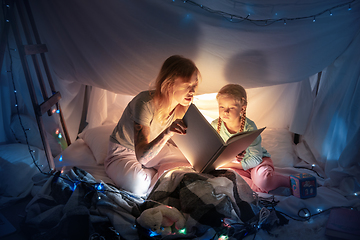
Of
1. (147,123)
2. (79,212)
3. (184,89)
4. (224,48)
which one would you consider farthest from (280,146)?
(79,212)

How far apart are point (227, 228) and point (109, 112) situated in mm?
1526

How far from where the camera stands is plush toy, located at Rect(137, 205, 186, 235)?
102 centimetres

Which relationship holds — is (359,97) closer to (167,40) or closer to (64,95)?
(167,40)

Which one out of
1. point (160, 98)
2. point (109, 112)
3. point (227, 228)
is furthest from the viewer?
point (109, 112)

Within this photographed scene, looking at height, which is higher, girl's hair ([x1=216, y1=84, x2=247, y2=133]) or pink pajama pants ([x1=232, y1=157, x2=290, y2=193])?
girl's hair ([x1=216, y1=84, x2=247, y2=133])

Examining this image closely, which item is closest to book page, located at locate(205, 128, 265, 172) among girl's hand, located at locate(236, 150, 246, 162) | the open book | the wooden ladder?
the open book

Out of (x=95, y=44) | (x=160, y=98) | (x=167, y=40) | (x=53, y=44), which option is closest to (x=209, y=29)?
(x=167, y=40)

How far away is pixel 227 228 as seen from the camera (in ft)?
3.45

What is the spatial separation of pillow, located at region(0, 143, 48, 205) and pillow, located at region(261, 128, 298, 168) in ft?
4.80

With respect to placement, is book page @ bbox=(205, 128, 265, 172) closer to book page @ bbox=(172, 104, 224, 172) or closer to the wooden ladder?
book page @ bbox=(172, 104, 224, 172)

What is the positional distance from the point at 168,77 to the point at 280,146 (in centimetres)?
106

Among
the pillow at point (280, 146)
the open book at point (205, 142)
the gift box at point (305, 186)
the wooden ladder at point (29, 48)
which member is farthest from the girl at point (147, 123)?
the pillow at point (280, 146)

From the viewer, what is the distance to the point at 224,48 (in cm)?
166

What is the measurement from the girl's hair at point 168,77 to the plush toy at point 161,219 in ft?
1.83
